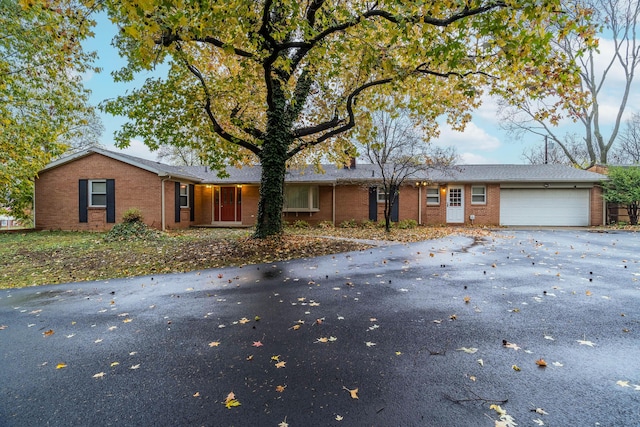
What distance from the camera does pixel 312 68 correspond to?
9.96 metres

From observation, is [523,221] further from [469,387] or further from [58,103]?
[58,103]

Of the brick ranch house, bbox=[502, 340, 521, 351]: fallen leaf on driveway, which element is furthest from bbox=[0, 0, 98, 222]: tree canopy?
bbox=[502, 340, 521, 351]: fallen leaf on driveway

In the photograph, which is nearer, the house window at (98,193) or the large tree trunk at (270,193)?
the large tree trunk at (270,193)

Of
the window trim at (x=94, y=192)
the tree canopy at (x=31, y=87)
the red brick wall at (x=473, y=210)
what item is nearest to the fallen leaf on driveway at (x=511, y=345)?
the tree canopy at (x=31, y=87)

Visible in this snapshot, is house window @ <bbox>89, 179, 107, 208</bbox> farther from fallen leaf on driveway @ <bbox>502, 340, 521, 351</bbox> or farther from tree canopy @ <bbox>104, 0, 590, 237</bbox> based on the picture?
fallen leaf on driveway @ <bbox>502, 340, 521, 351</bbox>

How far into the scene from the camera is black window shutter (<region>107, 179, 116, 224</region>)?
54.5ft

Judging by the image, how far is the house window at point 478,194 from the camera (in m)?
19.8

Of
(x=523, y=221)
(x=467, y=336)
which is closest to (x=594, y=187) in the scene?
(x=523, y=221)

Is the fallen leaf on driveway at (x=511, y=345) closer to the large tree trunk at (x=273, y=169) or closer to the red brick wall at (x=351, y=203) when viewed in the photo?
the large tree trunk at (x=273, y=169)

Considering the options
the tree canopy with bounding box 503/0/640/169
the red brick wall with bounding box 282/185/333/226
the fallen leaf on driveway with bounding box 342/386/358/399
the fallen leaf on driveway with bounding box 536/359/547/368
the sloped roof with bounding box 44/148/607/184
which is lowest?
the fallen leaf on driveway with bounding box 342/386/358/399

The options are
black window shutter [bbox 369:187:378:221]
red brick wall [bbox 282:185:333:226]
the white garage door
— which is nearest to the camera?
the white garage door

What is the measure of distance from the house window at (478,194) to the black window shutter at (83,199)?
2115 cm

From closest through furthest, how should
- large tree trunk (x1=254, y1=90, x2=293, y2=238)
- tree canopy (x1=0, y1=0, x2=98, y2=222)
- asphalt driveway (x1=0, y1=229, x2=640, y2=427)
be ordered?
asphalt driveway (x1=0, y1=229, x2=640, y2=427), tree canopy (x1=0, y1=0, x2=98, y2=222), large tree trunk (x1=254, y1=90, x2=293, y2=238)

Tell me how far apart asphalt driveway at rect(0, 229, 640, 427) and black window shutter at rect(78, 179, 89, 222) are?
12.5m
